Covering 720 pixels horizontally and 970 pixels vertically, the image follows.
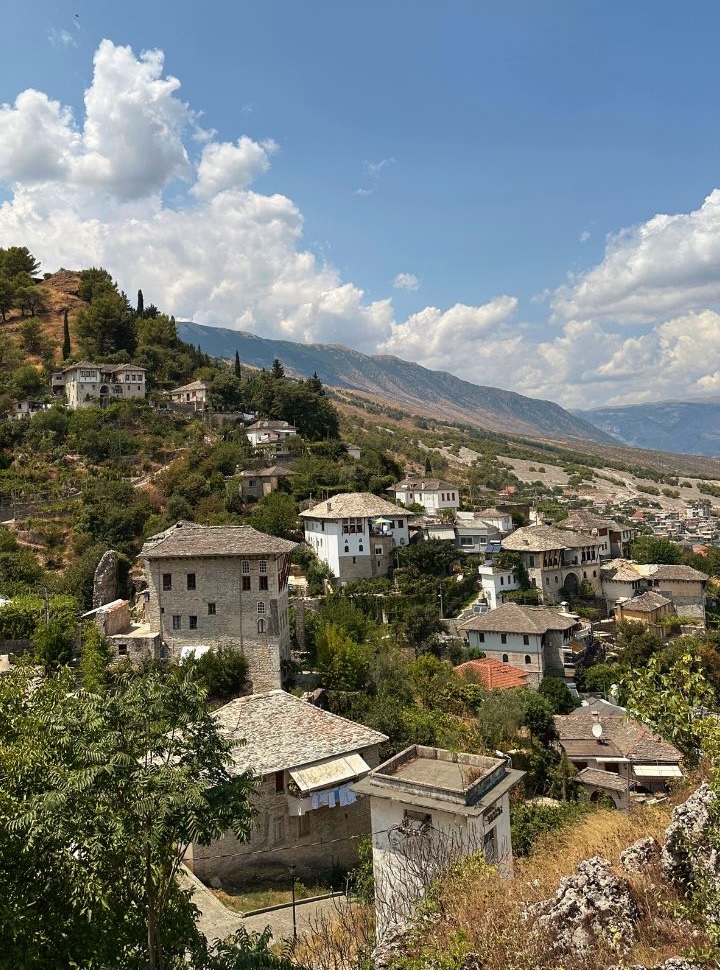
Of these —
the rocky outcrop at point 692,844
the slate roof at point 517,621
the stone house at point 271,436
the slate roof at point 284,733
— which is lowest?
the slate roof at point 517,621

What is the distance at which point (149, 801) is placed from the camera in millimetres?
8062

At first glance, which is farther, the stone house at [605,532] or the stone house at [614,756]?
the stone house at [605,532]

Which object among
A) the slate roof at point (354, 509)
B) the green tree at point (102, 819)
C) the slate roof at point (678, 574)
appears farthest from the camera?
the slate roof at point (678, 574)

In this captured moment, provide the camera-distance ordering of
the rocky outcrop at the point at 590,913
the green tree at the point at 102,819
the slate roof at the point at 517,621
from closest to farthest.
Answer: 1. the rocky outcrop at the point at 590,913
2. the green tree at the point at 102,819
3. the slate roof at the point at 517,621

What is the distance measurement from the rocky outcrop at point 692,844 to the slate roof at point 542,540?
42.4 m

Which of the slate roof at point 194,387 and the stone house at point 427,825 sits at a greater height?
the slate roof at point 194,387

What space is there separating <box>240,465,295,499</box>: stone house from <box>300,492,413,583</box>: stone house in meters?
5.78

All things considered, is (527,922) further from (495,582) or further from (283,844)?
(495,582)

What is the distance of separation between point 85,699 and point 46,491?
4609 cm

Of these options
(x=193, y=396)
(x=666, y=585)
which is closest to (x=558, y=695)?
(x=666, y=585)

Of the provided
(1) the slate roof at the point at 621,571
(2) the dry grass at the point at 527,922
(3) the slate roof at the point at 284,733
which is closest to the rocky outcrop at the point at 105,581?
(3) the slate roof at the point at 284,733

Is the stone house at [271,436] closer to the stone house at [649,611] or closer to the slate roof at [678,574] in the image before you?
the stone house at [649,611]

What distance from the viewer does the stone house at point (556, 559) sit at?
48.8m

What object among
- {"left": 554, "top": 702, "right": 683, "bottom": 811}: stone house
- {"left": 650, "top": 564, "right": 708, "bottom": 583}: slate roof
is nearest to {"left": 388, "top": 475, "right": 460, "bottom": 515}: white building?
{"left": 650, "top": 564, "right": 708, "bottom": 583}: slate roof
